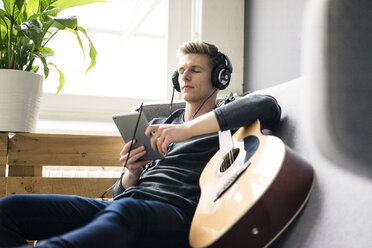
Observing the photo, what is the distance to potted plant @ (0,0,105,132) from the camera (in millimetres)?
1508

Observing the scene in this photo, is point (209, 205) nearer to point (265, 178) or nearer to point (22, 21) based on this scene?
point (265, 178)

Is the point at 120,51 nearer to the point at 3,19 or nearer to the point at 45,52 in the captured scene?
the point at 45,52

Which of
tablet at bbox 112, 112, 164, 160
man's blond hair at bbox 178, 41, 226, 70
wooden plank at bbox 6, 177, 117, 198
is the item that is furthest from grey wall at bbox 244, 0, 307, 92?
wooden plank at bbox 6, 177, 117, 198

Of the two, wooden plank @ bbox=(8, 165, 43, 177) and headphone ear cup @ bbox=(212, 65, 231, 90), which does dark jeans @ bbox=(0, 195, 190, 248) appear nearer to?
headphone ear cup @ bbox=(212, 65, 231, 90)

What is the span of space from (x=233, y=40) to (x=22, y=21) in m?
1.11

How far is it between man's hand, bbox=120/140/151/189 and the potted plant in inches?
22.2

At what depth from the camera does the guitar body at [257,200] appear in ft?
2.47

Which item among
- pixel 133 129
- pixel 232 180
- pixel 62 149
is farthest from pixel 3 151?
pixel 232 180

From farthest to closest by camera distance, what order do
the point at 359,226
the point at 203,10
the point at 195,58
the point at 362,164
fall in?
the point at 203,10 → the point at 195,58 → the point at 359,226 → the point at 362,164

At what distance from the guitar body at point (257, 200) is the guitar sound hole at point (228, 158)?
0.09 m

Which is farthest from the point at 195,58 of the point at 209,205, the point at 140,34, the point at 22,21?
the point at 140,34

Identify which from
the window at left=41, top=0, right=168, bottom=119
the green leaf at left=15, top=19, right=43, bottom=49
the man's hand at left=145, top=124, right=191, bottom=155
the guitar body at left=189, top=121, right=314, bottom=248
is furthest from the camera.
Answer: the window at left=41, top=0, right=168, bottom=119

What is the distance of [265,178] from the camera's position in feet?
2.57

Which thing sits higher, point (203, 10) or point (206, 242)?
point (203, 10)
